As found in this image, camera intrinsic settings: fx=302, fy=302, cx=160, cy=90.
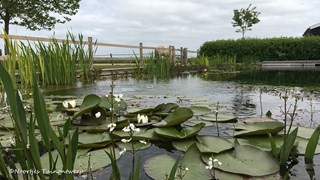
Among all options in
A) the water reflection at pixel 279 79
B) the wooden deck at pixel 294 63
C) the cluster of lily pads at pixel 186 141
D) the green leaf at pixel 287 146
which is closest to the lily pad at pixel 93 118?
the cluster of lily pads at pixel 186 141

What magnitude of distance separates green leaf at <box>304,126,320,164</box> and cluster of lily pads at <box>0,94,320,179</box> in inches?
6.0

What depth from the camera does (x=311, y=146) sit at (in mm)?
1341

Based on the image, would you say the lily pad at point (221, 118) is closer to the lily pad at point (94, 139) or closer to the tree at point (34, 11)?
the lily pad at point (94, 139)

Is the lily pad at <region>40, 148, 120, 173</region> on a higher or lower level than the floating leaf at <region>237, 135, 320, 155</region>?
lower

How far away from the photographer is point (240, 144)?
5.41 ft

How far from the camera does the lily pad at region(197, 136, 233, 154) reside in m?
1.55

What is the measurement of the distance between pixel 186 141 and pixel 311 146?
67cm

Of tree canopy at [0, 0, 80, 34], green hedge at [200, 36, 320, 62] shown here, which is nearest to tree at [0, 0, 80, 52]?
tree canopy at [0, 0, 80, 34]

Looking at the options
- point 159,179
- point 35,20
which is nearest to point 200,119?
point 159,179

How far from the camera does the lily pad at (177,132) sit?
175 cm

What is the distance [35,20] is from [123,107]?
16.0 metres

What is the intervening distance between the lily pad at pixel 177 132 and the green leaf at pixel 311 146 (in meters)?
0.58

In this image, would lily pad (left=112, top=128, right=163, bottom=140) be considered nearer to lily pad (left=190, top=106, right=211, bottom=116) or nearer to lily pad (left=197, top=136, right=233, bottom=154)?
lily pad (left=197, top=136, right=233, bottom=154)

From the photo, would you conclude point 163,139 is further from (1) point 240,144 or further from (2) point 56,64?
(2) point 56,64
